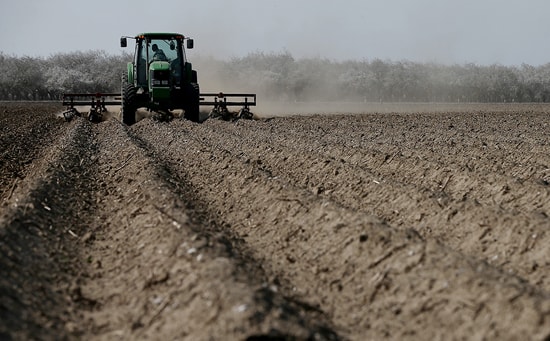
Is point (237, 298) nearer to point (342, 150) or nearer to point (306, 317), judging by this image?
point (306, 317)

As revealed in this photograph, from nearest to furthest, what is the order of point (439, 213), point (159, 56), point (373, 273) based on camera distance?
point (373, 273)
point (439, 213)
point (159, 56)

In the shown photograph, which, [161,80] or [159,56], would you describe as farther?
[159,56]

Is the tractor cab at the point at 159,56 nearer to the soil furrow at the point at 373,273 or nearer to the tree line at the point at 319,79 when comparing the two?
the soil furrow at the point at 373,273

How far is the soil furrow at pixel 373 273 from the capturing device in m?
5.52

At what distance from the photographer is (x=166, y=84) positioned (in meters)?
24.0

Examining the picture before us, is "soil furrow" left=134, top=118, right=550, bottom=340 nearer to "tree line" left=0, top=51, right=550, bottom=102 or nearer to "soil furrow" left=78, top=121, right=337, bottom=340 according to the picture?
"soil furrow" left=78, top=121, right=337, bottom=340

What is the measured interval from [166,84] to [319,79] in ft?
150

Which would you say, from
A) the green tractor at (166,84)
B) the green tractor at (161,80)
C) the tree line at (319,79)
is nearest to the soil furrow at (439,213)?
the green tractor at (161,80)

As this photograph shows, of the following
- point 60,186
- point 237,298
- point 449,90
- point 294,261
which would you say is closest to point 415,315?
point 237,298

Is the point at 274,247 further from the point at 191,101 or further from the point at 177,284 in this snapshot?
the point at 191,101

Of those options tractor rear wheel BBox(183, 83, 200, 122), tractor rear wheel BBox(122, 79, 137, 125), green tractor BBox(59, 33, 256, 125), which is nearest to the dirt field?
green tractor BBox(59, 33, 256, 125)

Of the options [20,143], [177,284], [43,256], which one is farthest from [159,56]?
[177,284]

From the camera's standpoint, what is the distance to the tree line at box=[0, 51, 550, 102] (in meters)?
64.9

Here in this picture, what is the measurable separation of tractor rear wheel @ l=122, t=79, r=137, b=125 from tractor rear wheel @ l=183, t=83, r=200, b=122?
161cm
